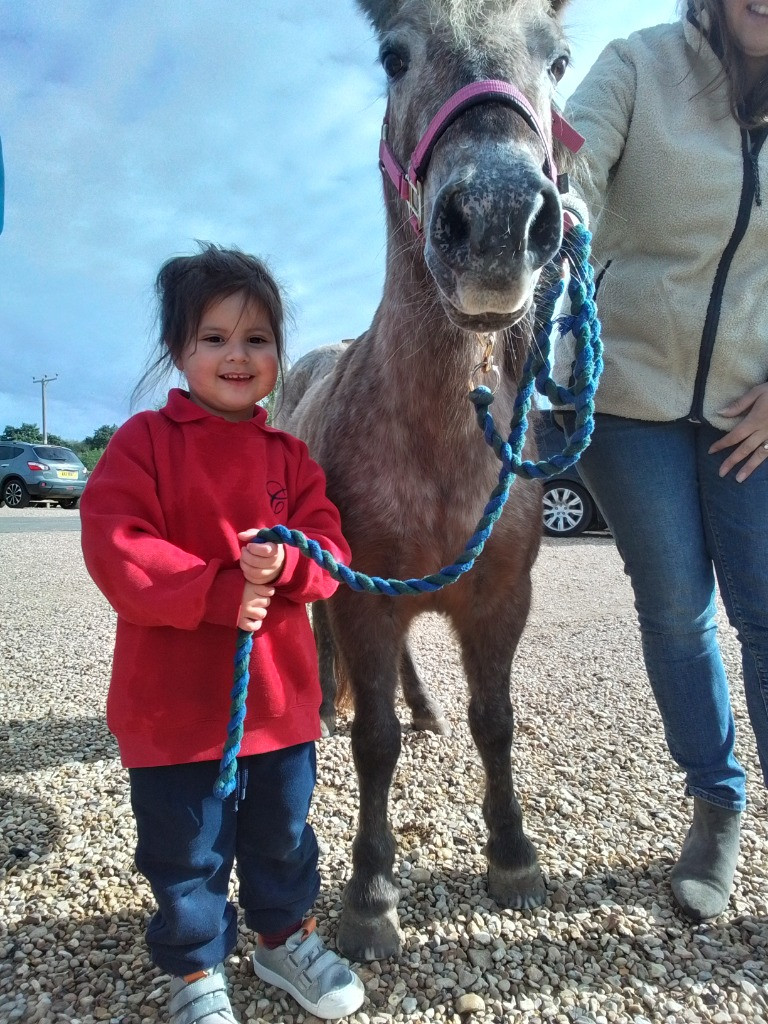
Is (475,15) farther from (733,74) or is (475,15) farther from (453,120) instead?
(733,74)

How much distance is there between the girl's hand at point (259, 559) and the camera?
132cm

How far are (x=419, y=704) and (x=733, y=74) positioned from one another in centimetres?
272

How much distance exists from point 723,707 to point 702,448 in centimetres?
78

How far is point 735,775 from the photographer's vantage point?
2.06 meters

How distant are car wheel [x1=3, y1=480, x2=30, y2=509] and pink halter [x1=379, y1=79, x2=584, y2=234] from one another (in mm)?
17593

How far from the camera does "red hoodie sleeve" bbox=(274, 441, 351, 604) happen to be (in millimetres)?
1457

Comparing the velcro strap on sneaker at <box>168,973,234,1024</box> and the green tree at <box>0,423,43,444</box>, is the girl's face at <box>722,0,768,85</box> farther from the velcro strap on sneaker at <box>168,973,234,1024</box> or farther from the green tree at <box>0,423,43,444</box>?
the green tree at <box>0,423,43,444</box>

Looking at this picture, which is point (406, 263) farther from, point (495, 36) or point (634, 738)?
point (634, 738)

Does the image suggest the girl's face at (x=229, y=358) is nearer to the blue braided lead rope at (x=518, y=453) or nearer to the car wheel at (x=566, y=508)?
the blue braided lead rope at (x=518, y=453)

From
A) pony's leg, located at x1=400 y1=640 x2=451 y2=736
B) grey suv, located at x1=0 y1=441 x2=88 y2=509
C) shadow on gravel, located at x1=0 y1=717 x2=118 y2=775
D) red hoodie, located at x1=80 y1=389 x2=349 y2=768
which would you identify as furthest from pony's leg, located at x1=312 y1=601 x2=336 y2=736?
grey suv, located at x1=0 y1=441 x2=88 y2=509

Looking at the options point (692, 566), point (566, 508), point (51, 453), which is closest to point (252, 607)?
point (692, 566)

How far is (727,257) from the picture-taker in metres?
1.80

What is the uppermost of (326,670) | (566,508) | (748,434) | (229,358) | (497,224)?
(497,224)

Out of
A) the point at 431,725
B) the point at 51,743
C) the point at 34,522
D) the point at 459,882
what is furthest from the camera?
the point at 34,522
